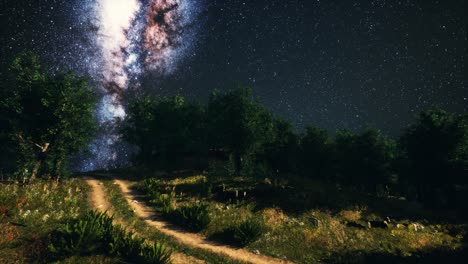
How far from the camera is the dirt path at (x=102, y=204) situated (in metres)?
13.5

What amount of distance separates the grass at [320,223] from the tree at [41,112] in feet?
38.2

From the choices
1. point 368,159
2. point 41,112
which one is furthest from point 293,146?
point 41,112

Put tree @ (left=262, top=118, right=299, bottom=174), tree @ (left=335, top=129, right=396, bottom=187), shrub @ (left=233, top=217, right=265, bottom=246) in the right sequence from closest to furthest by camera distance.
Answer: shrub @ (left=233, top=217, right=265, bottom=246), tree @ (left=335, top=129, right=396, bottom=187), tree @ (left=262, top=118, right=299, bottom=174)

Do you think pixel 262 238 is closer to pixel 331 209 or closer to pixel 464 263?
pixel 331 209

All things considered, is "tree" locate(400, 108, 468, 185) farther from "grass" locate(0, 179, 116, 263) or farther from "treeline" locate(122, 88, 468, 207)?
"grass" locate(0, 179, 116, 263)

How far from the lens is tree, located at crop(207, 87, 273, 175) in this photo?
3575 centimetres

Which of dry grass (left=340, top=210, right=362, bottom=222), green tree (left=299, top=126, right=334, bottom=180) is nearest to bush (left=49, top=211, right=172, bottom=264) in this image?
dry grass (left=340, top=210, right=362, bottom=222)

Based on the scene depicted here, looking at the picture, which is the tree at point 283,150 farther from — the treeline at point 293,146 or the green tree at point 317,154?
the green tree at point 317,154

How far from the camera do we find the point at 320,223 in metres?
21.2

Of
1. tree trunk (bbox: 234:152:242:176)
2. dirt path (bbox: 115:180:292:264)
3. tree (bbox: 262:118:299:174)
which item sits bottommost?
dirt path (bbox: 115:180:292:264)

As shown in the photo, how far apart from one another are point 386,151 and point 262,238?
112 feet

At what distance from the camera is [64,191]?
894 inches

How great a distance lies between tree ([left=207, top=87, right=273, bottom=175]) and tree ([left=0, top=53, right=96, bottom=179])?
16.9 metres

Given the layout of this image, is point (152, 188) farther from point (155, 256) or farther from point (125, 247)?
point (155, 256)
